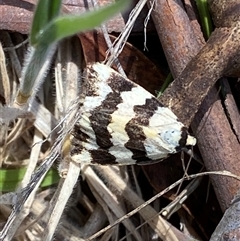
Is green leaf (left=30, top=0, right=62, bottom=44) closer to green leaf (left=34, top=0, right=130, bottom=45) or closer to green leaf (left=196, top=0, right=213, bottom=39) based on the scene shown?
green leaf (left=34, top=0, right=130, bottom=45)

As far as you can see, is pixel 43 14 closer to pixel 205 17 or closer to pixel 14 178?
pixel 205 17

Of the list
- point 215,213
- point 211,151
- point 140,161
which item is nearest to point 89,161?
point 140,161

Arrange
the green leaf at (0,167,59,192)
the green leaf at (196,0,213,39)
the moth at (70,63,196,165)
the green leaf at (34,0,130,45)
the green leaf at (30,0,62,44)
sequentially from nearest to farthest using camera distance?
the green leaf at (34,0,130,45) < the green leaf at (30,0,62,44) < the moth at (70,63,196,165) < the green leaf at (196,0,213,39) < the green leaf at (0,167,59,192)

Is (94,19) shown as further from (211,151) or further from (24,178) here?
(24,178)

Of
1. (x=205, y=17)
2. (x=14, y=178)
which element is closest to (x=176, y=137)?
(x=205, y=17)

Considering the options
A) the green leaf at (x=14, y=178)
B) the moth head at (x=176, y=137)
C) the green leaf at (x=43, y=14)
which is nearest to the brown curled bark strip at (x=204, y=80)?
the moth head at (x=176, y=137)

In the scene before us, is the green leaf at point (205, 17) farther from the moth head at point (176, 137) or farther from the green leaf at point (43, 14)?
the green leaf at point (43, 14)

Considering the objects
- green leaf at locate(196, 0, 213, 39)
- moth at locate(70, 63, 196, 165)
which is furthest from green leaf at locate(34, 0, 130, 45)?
A: green leaf at locate(196, 0, 213, 39)

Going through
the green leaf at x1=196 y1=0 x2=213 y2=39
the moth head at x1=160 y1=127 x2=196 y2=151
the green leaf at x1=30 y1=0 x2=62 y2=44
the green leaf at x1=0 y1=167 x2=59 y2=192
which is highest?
the green leaf at x1=30 y1=0 x2=62 y2=44
